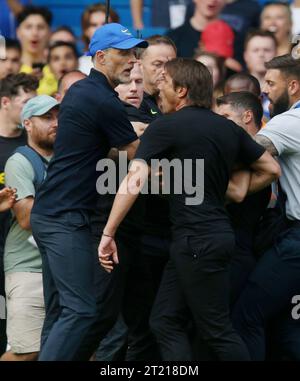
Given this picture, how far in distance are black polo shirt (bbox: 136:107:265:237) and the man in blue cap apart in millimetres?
245

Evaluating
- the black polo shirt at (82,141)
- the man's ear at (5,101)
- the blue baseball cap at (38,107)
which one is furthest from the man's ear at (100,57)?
the man's ear at (5,101)

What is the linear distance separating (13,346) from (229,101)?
2.11 meters

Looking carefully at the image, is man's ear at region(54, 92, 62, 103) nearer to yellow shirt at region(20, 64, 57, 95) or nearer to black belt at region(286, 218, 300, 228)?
yellow shirt at region(20, 64, 57, 95)

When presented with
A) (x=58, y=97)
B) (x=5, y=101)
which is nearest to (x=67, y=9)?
(x=58, y=97)

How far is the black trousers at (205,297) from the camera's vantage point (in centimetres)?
610

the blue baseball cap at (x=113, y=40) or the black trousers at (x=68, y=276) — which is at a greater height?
the blue baseball cap at (x=113, y=40)

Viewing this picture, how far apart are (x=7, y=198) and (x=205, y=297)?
1465 mm

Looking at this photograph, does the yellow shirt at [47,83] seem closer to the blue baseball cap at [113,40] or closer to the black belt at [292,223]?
the blue baseball cap at [113,40]

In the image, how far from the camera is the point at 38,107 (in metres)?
7.14

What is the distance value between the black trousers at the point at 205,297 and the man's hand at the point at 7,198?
1.11 meters

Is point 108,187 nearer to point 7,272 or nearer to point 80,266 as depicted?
point 80,266

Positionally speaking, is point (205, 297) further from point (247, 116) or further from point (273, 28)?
point (273, 28)

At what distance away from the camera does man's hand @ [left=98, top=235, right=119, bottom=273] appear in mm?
6094

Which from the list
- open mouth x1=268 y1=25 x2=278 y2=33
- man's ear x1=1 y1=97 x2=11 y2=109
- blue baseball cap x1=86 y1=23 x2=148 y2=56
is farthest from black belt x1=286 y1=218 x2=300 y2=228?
open mouth x1=268 y1=25 x2=278 y2=33
